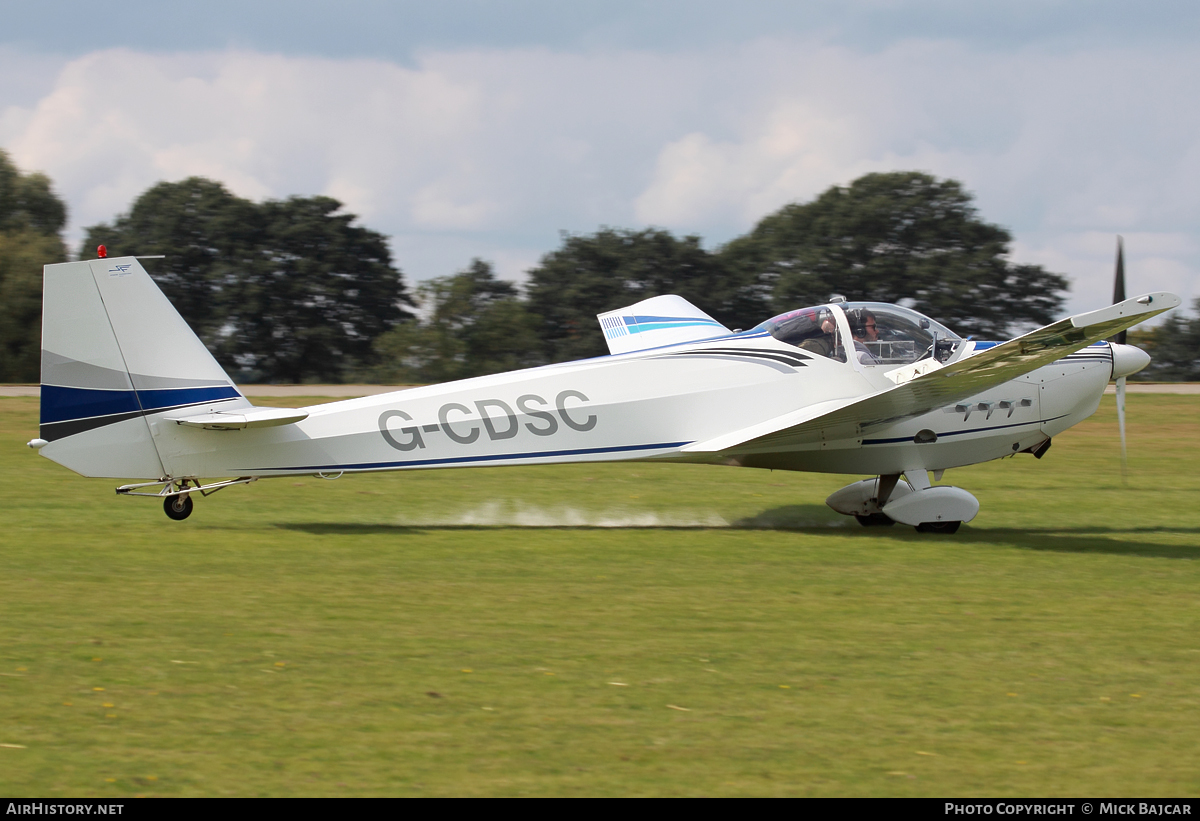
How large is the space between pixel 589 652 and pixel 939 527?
5.63m

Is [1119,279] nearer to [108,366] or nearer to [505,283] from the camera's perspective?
[108,366]

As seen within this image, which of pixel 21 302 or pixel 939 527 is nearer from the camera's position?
pixel 939 527

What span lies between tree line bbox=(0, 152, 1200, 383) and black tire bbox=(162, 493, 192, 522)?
30681 mm

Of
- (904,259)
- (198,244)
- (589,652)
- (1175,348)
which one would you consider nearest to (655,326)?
(589,652)

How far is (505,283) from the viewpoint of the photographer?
45938 millimetres

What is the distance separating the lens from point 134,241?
Answer: 51.1 metres

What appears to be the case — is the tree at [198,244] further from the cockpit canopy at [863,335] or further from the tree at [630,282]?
the cockpit canopy at [863,335]

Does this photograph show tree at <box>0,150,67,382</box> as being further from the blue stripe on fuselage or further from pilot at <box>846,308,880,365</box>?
pilot at <box>846,308,880,365</box>

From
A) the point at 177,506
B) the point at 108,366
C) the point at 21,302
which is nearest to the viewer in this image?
the point at 108,366

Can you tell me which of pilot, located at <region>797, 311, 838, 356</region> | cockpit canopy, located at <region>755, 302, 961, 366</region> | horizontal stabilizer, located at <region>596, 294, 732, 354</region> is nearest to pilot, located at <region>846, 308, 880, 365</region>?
cockpit canopy, located at <region>755, 302, 961, 366</region>

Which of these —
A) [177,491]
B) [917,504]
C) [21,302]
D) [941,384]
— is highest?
[21,302]
